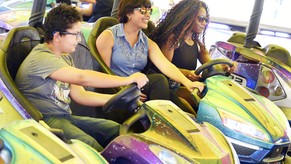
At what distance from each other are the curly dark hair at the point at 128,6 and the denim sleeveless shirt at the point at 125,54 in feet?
0.12

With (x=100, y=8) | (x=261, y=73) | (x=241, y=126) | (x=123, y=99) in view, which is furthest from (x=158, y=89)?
(x=100, y=8)

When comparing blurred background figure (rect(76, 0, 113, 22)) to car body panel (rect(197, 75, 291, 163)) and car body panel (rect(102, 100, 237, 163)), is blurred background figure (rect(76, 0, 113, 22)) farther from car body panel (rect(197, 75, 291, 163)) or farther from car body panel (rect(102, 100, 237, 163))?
car body panel (rect(102, 100, 237, 163))

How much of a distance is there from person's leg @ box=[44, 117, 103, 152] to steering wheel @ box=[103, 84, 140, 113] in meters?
0.12

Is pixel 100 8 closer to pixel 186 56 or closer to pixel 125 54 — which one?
pixel 186 56

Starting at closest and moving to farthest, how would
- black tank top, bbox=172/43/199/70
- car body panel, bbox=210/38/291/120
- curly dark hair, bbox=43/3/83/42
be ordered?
curly dark hair, bbox=43/3/83/42
black tank top, bbox=172/43/199/70
car body panel, bbox=210/38/291/120

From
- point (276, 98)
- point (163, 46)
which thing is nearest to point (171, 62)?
point (163, 46)

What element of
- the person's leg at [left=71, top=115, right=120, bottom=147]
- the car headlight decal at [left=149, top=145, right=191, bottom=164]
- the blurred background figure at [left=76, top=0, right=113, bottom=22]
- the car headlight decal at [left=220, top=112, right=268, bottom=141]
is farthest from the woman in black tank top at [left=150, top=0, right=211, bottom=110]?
the blurred background figure at [left=76, top=0, right=113, bottom=22]

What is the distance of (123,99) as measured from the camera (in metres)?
1.77

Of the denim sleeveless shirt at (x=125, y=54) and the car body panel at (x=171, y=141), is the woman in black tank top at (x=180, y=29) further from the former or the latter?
the car body panel at (x=171, y=141)

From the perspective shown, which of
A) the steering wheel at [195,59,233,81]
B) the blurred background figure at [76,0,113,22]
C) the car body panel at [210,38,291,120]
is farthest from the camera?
the blurred background figure at [76,0,113,22]

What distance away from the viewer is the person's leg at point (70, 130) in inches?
70.7

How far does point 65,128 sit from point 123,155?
341 mm

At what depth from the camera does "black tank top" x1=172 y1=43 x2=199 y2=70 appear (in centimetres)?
281

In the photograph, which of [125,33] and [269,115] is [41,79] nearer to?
[125,33]
